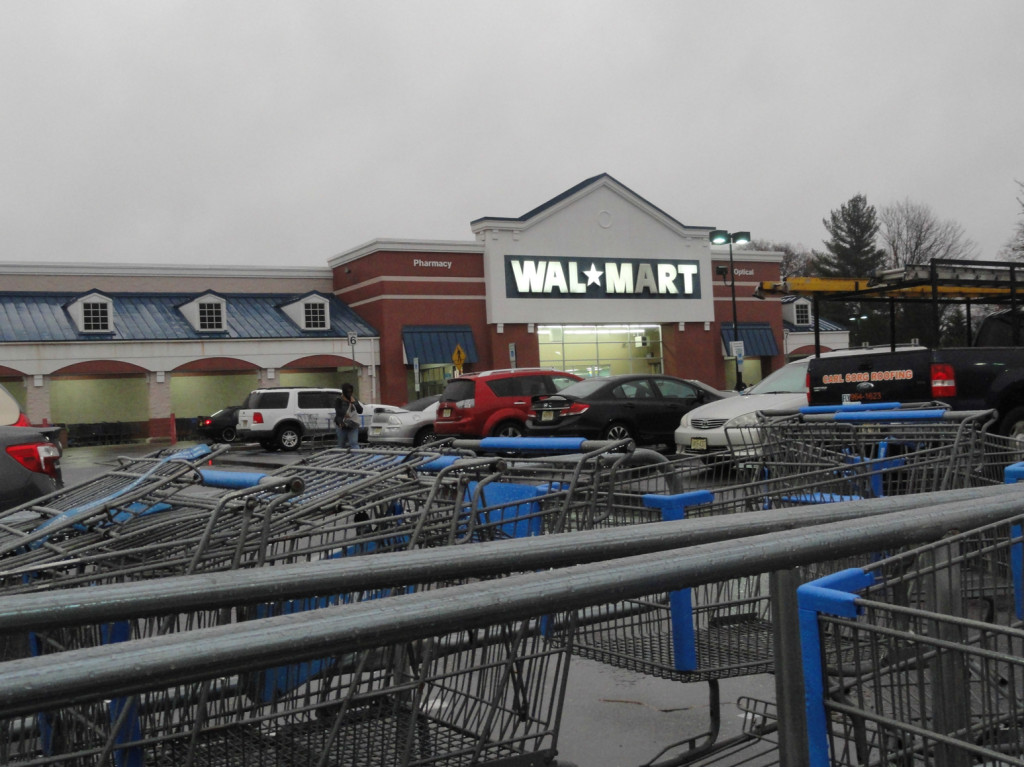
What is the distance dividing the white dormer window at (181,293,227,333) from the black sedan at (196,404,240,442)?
7.96 meters

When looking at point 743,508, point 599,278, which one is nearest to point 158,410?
point 599,278

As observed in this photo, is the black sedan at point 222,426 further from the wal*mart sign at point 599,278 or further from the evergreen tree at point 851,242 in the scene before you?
the evergreen tree at point 851,242

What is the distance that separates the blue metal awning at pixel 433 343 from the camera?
131 feet

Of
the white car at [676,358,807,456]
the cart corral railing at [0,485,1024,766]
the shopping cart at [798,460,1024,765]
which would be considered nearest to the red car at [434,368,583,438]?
the white car at [676,358,807,456]

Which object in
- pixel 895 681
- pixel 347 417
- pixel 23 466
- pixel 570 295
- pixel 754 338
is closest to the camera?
pixel 895 681

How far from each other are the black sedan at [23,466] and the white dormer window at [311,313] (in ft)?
108

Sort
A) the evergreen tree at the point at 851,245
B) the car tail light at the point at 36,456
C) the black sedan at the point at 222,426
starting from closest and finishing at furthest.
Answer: the car tail light at the point at 36,456, the black sedan at the point at 222,426, the evergreen tree at the point at 851,245

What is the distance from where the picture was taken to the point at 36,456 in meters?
7.37

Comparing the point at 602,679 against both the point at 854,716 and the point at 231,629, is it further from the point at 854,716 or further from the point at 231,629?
the point at 231,629

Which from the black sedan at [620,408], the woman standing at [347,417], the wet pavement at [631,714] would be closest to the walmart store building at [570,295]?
the woman standing at [347,417]

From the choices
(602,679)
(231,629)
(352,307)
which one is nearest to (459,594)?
(231,629)

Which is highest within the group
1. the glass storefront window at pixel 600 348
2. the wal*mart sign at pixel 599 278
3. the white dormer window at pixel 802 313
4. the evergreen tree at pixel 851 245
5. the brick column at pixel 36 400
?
the evergreen tree at pixel 851 245

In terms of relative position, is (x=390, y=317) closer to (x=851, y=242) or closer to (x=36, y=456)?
(x=36, y=456)

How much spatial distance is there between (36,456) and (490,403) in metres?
13.9
